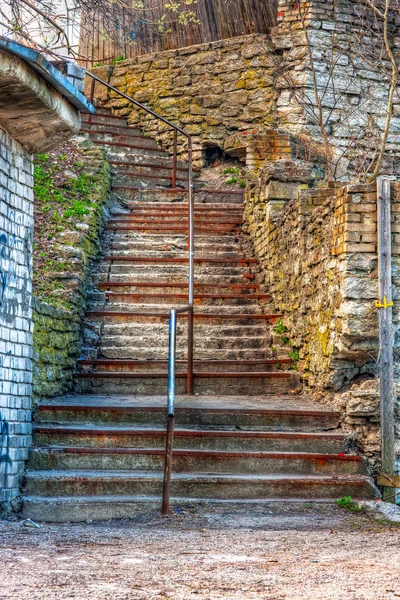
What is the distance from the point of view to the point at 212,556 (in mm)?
3861

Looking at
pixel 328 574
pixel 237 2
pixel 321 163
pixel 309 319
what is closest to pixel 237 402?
pixel 309 319

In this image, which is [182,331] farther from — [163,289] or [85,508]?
[85,508]

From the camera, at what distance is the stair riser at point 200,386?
22.6ft

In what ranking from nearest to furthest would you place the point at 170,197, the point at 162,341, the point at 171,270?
the point at 162,341 < the point at 171,270 < the point at 170,197

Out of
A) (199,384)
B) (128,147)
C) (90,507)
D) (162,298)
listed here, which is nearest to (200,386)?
(199,384)

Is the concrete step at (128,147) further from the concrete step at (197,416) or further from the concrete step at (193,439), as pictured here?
the concrete step at (193,439)

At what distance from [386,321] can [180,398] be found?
1.89 m

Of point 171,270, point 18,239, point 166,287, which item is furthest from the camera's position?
point 171,270

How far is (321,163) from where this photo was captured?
11.7 meters

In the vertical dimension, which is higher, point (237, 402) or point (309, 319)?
point (309, 319)

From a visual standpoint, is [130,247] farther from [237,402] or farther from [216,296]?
[237,402]

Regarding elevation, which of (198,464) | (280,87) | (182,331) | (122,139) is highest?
(280,87)

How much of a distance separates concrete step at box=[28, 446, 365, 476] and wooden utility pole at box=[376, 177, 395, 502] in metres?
0.22

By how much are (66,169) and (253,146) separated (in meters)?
2.64
